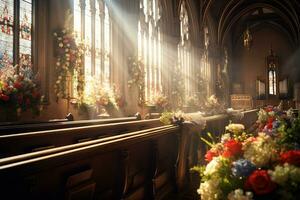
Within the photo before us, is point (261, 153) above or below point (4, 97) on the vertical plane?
below

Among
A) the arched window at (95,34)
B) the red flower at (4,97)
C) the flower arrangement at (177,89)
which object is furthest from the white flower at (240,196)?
the flower arrangement at (177,89)

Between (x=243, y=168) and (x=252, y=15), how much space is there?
67.2 feet

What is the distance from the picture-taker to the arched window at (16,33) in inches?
205

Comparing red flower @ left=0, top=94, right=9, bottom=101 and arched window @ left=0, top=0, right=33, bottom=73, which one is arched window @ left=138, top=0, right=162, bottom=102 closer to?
arched window @ left=0, top=0, right=33, bottom=73

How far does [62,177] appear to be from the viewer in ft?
6.92

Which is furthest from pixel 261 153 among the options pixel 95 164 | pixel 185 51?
pixel 185 51

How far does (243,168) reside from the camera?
1397 mm

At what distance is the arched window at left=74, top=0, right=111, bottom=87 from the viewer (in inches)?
287

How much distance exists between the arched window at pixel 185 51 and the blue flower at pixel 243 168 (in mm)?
12211

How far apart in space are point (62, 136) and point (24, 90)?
1.87 m

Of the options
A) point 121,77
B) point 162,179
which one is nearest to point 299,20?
point 121,77

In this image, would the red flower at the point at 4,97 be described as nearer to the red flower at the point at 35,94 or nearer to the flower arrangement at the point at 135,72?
the red flower at the point at 35,94

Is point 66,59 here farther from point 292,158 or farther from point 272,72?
point 272,72

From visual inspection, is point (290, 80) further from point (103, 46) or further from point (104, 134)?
point (104, 134)
